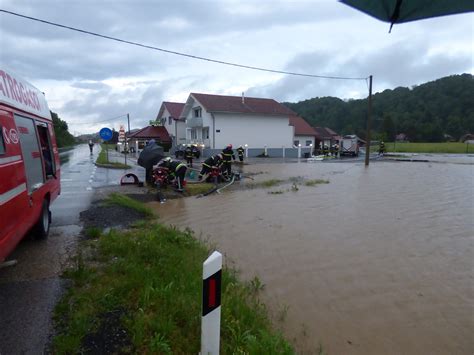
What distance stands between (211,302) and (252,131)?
35406 millimetres

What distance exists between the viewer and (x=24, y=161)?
4.79 meters

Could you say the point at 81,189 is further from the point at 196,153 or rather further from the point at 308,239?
the point at 196,153


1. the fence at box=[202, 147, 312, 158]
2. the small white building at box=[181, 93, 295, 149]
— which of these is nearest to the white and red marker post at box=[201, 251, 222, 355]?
the fence at box=[202, 147, 312, 158]

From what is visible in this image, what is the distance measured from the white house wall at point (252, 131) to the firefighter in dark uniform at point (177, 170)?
2294cm

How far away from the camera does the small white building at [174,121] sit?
46.7 meters

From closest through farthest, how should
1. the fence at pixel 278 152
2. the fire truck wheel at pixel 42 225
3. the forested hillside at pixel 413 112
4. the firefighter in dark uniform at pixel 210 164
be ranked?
1. the fire truck wheel at pixel 42 225
2. the firefighter in dark uniform at pixel 210 164
3. the fence at pixel 278 152
4. the forested hillside at pixel 413 112

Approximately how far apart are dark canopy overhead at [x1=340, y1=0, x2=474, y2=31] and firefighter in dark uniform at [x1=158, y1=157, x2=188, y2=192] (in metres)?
10.1

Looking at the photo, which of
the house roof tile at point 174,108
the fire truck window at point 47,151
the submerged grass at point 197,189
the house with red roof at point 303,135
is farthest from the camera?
the house roof tile at point 174,108

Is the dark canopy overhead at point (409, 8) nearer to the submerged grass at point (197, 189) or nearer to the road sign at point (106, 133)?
the submerged grass at point (197, 189)

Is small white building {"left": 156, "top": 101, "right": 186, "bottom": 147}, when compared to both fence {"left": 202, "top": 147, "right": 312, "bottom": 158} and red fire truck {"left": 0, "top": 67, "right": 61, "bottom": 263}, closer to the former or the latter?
fence {"left": 202, "top": 147, "right": 312, "bottom": 158}

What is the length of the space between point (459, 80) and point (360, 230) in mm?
71208

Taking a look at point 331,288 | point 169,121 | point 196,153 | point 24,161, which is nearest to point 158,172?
point 24,161

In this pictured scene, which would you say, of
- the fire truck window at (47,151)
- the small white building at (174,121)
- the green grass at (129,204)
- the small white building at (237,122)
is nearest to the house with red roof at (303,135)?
the small white building at (237,122)

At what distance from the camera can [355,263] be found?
19.6 ft
